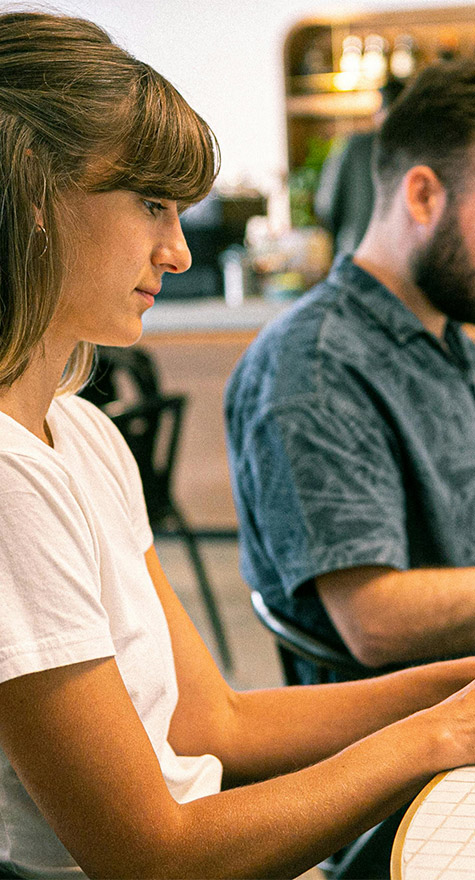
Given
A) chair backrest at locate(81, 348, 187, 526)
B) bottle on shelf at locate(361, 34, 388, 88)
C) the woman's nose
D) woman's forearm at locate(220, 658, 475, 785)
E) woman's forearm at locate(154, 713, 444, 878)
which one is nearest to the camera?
woman's forearm at locate(154, 713, 444, 878)

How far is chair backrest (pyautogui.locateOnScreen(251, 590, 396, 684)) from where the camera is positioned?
4.05ft

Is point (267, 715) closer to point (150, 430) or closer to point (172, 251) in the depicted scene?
point (172, 251)

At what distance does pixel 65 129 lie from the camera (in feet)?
2.42

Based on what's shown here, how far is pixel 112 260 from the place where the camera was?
0.78 metres

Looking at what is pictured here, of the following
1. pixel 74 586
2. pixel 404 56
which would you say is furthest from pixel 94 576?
pixel 404 56

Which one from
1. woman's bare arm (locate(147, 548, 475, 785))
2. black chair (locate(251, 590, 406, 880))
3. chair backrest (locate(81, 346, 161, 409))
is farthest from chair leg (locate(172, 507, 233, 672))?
woman's bare arm (locate(147, 548, 475, 785))

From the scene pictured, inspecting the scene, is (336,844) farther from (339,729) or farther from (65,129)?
(65,129)

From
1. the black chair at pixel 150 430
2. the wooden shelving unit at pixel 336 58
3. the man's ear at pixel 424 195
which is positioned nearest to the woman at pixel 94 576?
the man's ear at pixel 424 195

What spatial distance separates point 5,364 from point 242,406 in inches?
23.3

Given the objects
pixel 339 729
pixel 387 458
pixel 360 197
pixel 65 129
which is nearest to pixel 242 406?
pixel 387 458

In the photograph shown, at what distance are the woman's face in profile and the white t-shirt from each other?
116 mm

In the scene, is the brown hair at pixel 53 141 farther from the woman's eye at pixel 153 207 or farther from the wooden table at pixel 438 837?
the wooden table at pixel 438 837

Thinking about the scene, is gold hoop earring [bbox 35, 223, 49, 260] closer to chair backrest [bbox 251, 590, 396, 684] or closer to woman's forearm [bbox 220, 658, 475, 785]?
woman's forearm [bbox 220, 658, 475, 785]

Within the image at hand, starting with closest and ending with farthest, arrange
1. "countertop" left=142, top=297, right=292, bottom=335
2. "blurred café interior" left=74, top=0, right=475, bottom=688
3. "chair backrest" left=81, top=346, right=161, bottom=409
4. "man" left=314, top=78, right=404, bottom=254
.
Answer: "chair backrest" left=81, top=346, right=161, bottom=409
"blurred café interior" left=74, top=0, right=475, bottom=688
"countertop" left=142, top=297, right=292, bottom=335
"man" left=314, top=78, right=404, bottom=254
